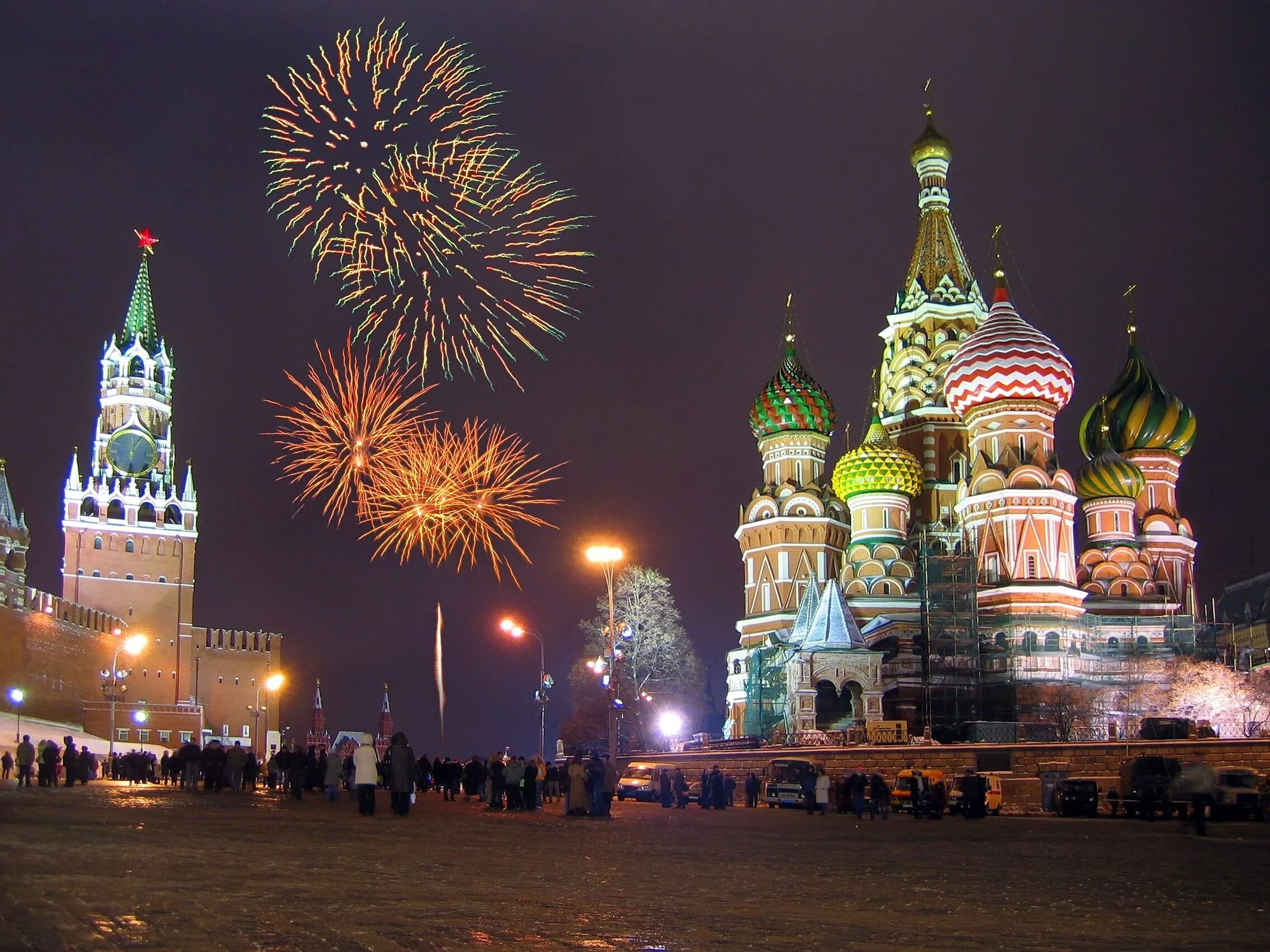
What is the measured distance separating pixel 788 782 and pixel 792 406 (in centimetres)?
3127

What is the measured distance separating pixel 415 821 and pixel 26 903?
1055 cm

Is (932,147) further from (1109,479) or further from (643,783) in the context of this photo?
(643,783)

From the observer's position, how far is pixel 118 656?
68875mm

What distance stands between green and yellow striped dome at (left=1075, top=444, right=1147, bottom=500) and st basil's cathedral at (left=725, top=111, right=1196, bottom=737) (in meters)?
0.09

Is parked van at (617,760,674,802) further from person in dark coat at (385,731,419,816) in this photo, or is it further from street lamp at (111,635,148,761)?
street lamp at (111,635,148,761)

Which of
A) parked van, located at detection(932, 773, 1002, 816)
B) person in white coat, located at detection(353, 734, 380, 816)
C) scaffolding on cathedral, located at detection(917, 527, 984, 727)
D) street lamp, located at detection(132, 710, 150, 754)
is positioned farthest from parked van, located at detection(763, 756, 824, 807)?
street lamp, located at detection(132, 710, 150, 754)

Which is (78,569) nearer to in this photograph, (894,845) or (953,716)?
(953,716)

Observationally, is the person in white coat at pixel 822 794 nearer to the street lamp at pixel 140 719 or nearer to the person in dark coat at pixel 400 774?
the person in dark coat at pixel 400 774

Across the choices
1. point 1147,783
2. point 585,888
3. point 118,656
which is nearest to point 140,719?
point 118,656

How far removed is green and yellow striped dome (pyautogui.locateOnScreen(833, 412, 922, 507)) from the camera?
182ft

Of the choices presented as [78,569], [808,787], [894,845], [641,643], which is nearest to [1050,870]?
[894,845]

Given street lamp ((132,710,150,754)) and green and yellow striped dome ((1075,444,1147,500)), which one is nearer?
green and yellow striped dome ((1075,444,1147,500))

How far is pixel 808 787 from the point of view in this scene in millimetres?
25766

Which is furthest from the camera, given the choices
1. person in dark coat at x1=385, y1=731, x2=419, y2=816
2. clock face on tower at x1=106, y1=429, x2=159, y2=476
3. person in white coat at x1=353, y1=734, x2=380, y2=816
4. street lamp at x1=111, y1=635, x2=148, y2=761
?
clock face on tower at x1=106, y1=429, x2=159, y2=476
